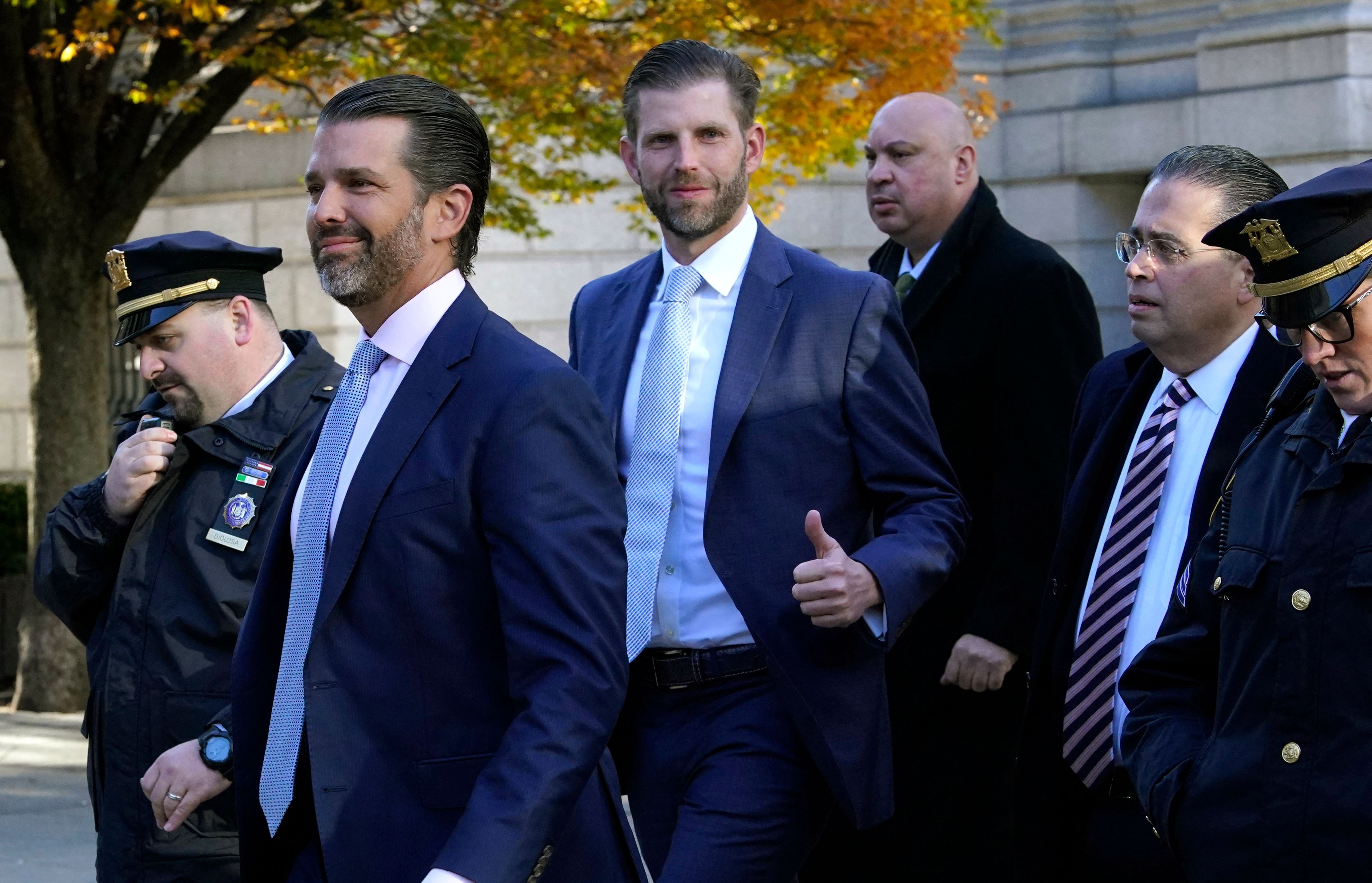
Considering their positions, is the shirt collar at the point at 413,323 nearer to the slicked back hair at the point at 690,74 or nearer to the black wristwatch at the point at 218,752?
the black wristwatch at the point at 218,752

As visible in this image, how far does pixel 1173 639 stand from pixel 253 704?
1682 millimetres

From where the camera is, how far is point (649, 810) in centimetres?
405

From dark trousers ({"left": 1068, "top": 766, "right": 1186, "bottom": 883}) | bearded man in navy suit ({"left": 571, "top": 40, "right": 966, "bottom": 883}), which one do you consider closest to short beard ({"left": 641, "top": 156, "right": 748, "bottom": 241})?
bearded man in navy suit ({"left": 571, "top": 40, "right": 966, "bottom": 883})

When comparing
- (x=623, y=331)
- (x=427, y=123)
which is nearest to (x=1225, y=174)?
(x=623, y=331)

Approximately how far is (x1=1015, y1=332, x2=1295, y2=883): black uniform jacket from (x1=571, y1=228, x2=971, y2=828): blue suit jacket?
339 mm

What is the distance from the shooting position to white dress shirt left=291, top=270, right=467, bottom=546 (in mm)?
2990

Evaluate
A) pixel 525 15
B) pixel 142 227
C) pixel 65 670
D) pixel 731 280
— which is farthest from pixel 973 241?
pixel 142 227

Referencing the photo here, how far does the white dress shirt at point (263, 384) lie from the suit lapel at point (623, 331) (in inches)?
36.4

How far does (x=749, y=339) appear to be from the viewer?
407 cm

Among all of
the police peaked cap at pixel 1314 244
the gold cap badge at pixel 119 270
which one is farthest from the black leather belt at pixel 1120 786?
the gold cap badge at pixel 119 270

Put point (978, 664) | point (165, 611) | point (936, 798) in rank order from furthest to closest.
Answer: point (936, 798)
point (978, 664)
point (165, 611)

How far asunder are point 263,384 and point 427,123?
1.82 m

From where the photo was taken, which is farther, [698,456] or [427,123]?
[698,456]

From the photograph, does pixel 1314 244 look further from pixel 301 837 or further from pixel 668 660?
pixel 301 837
